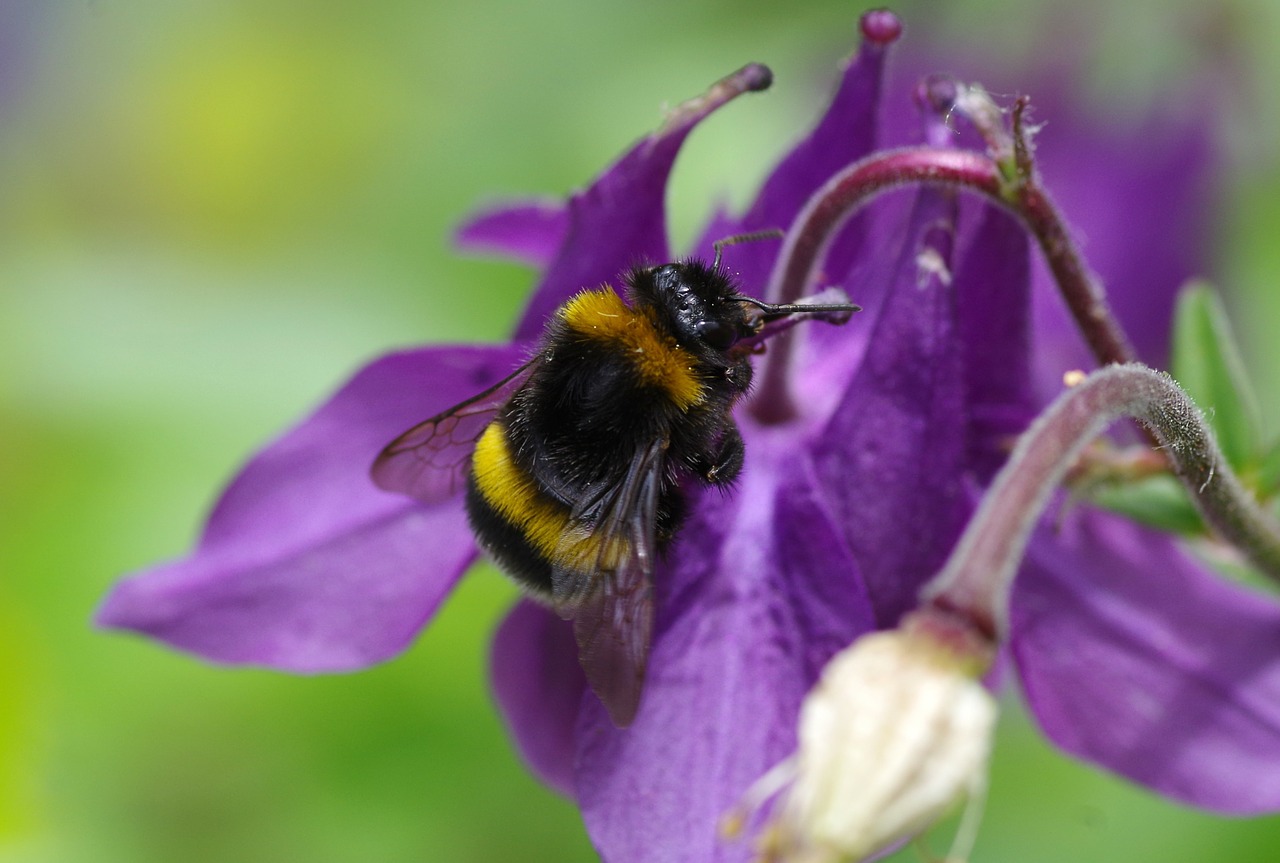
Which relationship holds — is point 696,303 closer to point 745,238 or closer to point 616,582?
point 745,238

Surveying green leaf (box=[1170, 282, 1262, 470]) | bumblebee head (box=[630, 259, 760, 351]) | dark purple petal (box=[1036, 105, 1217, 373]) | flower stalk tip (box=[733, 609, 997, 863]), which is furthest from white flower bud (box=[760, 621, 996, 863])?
dark purple petal (box=[1036, 105, 1217, 373])

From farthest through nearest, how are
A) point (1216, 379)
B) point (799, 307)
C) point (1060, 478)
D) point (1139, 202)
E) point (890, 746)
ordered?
point (1139, 202) < point (1216, 379) < point (799, 307) < point (1060, 478) < point (890, 746)

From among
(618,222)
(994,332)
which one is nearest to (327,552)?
(618,222)

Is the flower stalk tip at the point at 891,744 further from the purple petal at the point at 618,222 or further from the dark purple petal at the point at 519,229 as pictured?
the dark purple petal at the point at 519,229

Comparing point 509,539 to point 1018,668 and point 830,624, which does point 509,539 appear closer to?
point 830,624

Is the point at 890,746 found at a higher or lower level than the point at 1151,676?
higher

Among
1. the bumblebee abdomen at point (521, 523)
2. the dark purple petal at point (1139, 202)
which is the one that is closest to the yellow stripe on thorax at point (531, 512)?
the bumblebee abdomen at point (521, 523)

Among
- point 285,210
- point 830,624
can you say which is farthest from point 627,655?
point 285,210

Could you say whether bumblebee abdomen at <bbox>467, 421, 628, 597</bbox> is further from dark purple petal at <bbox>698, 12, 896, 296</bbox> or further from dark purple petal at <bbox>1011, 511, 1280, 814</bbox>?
dark purple petal at <bbox>1011, 511, 1280, 814</bbox>
